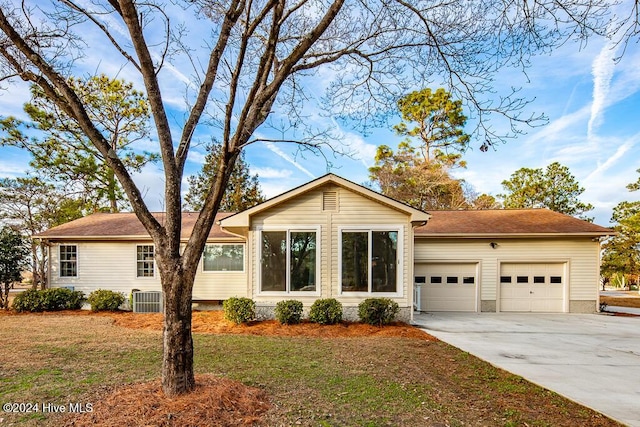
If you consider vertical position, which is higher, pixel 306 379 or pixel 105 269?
pixel 105 269

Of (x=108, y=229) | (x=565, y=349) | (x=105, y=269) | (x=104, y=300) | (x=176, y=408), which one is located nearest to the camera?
(x=176, y=408)

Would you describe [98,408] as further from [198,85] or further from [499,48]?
[499,48]

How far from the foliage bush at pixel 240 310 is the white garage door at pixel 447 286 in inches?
251

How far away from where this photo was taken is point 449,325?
955 centimetres

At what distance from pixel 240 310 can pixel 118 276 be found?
258 inches

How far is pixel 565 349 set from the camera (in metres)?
7.07

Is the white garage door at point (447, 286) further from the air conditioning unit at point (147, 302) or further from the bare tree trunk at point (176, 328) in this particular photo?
the bare tree trunk at point (176, 328)

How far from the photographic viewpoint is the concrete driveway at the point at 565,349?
461 centimetres

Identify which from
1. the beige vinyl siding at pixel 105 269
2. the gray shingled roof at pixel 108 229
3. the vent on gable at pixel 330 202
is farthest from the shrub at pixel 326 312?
the beige vinyl siding at pixel 105 269

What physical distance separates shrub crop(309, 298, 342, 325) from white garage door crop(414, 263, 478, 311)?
4.61 metres

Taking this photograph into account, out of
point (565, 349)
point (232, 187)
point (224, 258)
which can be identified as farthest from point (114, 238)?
point (565, 349)

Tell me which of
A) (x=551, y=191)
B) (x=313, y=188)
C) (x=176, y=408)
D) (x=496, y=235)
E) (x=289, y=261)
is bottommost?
(x=176, y=408)

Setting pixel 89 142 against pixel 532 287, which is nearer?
pixel 532 287

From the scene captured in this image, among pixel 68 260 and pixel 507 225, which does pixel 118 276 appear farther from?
pixel 507 225
